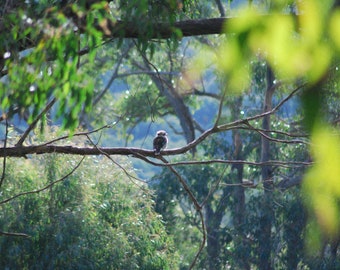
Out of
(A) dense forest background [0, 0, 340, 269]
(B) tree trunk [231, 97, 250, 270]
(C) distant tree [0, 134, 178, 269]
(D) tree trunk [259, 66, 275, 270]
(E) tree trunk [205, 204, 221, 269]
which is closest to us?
(A) dense forest background [0, 0, 340, 269]

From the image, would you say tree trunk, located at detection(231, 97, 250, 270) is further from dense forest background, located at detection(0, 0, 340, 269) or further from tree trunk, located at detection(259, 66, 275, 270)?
tree trunk, located at detection(259, 66, 275, 270)

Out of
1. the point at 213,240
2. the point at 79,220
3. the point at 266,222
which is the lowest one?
the point at 79,220

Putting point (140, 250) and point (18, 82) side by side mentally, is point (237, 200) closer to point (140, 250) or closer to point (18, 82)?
point (140, 250)

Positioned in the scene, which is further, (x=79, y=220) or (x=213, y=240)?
(x=213, y=240)

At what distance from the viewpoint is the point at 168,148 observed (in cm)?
1421

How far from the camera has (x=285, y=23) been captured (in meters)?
1.44

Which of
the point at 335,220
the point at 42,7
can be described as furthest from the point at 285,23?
the point at 335,220

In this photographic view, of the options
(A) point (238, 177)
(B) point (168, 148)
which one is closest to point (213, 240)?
(A) point (238, 177)

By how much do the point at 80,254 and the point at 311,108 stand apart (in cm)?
1001

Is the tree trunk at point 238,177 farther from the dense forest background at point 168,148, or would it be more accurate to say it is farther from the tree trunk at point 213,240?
the tree trunk at point 213,240

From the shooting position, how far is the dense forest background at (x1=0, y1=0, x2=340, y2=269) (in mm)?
1479

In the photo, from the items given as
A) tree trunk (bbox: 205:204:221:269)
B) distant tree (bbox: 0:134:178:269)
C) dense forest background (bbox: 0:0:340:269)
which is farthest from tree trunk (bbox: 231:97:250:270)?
distant tree (bbox: 0:134:178:269)

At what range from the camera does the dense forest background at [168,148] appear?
4.85 ft

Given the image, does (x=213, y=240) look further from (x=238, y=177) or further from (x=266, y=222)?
(x=266, y=222)
